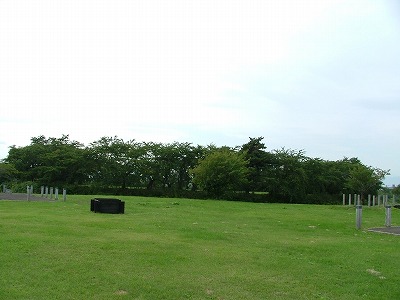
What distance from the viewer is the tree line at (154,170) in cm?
4738

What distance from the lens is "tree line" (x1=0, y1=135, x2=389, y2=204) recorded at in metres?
47.4

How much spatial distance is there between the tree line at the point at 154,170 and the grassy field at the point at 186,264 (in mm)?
32679

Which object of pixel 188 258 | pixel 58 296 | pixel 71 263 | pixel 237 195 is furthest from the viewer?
pixel 237 195

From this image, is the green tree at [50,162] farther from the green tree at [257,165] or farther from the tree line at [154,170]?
the green tree at [257,165]

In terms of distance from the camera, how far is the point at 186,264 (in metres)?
8.88

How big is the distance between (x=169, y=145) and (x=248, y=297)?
146ft

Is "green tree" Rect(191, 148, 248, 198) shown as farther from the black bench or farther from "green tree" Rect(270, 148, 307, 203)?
the black bench

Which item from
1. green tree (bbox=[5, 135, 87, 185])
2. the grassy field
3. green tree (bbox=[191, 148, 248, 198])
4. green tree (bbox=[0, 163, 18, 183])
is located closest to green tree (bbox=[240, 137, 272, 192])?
green tree (bbox=[191, 148, 248, 198])

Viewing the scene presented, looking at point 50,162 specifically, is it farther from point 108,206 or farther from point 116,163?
point 108,206

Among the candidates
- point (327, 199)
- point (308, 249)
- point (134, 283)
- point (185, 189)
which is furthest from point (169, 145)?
point (134, 283)

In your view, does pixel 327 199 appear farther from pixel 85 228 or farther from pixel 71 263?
pixel 71 263

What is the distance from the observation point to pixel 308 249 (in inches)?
436

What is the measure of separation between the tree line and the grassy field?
3268 cm

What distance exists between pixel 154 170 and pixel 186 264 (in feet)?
131
